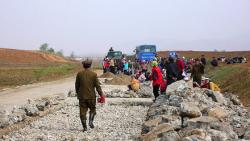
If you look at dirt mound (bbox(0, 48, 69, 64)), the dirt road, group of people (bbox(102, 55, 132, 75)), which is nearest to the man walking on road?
the dirt road

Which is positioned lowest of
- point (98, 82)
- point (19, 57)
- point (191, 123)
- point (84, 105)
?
point (19, 57)

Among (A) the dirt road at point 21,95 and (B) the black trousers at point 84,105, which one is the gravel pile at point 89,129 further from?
(A) the dirt road at point 21,95

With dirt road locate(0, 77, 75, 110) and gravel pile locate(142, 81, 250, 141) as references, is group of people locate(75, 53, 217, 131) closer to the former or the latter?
gravel pile locate(142, 81, 250, 141)

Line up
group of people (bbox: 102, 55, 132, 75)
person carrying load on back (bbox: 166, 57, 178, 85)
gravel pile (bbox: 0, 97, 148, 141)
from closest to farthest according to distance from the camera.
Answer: gravel pile (bbox: 0, 97, 148, 141)
person carrying load on back (bbox: 166, 57, 178, 85)
group of people (bbox: 102, 55, 132, 75)

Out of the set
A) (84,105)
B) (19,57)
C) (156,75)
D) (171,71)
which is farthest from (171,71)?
(19,57)

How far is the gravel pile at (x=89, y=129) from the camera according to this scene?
13368mm

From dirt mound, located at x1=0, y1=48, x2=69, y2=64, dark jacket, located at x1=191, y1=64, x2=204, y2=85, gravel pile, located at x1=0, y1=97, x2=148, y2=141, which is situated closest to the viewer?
gravel pile, located at x1=0, y1=97, x2=148, y2=141

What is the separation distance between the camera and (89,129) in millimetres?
14445

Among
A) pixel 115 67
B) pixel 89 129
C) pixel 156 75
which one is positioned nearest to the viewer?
pixel 89 129

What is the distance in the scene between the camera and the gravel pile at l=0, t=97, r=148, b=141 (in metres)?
13.4

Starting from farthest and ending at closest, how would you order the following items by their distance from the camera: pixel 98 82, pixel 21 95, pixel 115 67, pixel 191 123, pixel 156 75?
pixel 115 67
pixel 21 95
pixel 156 75
pixel 98 82
pixel 191 123

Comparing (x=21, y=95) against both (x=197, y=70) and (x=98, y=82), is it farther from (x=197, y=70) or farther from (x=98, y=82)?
(x=98, y=82)

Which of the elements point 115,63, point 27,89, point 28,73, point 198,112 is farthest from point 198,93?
point 28,73

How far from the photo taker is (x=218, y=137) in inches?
397
